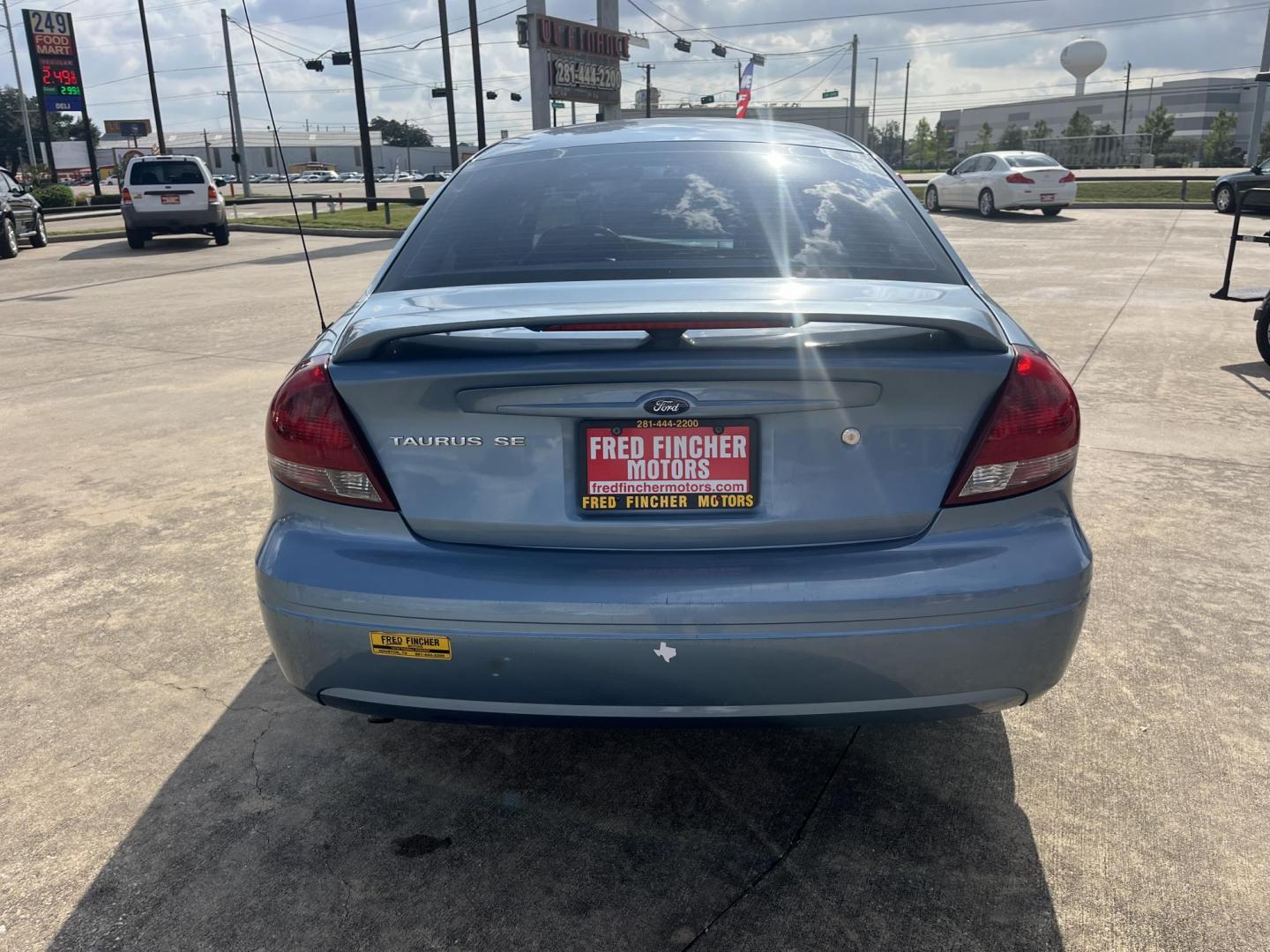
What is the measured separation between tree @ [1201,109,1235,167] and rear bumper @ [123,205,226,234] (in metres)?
72.7

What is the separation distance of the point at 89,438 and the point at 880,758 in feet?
17.3

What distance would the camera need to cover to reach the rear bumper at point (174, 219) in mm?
19625

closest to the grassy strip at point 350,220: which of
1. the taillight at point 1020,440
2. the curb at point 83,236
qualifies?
Answer: the curb at point 83,236

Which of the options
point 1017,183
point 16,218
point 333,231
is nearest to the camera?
point 16,218

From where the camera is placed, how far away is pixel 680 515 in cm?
216

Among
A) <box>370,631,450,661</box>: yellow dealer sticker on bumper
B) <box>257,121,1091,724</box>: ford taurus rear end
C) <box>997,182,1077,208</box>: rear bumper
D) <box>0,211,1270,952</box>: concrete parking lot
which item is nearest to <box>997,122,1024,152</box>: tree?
<box>997,182,1077,208</box>: rear bumper

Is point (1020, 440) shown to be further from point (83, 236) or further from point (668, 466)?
point (83, 236)

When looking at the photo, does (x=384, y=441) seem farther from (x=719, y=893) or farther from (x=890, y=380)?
(x=719, y=893)

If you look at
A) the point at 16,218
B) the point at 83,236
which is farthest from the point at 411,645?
the point at 83,236

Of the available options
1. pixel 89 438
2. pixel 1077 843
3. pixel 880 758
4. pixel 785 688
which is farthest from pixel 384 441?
pixel 89 438

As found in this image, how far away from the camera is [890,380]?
211cm

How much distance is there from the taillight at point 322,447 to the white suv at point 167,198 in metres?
19.3

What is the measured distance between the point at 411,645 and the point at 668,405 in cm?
75

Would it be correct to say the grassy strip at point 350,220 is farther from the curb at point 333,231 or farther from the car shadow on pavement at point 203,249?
the car shadow on pavement at point 203,249
